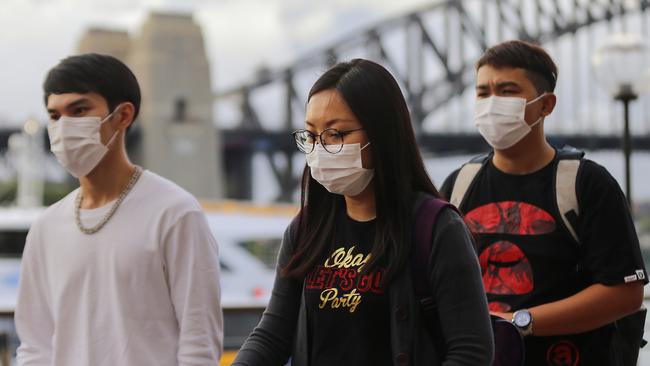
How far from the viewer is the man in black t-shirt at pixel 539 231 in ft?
7.12

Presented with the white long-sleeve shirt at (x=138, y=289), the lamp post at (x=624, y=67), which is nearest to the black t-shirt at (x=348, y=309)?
the white long-sleeve shirt at (x=138, y=289)

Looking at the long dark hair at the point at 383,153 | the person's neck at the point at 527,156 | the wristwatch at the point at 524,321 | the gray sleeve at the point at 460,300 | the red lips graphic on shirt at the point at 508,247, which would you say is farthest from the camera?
the person's neck at the point at 527,156

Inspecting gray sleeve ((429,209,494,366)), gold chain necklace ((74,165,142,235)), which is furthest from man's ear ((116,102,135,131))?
gray sleeve ((429,209,494,366))

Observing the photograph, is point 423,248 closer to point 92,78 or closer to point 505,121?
point 505,121

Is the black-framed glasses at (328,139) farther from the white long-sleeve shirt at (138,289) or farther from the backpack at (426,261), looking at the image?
the white long-sleeve shirt at (138,289)

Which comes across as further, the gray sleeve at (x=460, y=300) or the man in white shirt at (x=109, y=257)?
the man in white shirt at (x=109, y=257)

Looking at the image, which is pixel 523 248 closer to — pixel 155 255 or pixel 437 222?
pixel 437 222

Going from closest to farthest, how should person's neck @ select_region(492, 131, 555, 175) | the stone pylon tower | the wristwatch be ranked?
the wristwatch, person's neck @ select_region(492, 131, 555, 175), the stone pylon tower

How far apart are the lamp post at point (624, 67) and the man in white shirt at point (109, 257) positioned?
5430 millimetres

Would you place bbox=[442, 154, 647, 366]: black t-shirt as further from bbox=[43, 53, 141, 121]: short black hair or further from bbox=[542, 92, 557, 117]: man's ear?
bbox=[43, 53, 141, 121]: short black hair

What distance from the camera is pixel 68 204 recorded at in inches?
92.4

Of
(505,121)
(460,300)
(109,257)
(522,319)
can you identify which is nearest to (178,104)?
(505,121)

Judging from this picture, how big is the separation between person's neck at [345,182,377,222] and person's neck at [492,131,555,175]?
0.65 metres

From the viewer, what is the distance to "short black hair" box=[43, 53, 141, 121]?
2279 mm
